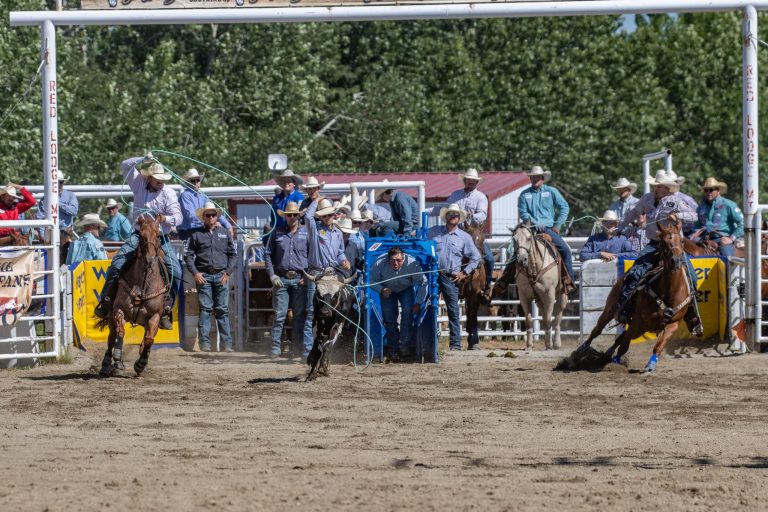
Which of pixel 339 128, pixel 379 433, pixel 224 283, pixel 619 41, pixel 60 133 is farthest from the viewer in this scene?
pixel 619 41

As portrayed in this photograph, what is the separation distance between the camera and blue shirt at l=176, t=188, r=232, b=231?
16734 millimetres

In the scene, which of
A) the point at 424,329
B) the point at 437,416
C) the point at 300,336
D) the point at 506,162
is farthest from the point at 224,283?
the point at 506,162

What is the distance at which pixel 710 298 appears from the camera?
1625 cm

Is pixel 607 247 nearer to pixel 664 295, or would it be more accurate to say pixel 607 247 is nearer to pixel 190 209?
pixel 664 295

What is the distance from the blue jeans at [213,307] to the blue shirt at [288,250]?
94 centimetres

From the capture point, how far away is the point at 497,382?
13.5m

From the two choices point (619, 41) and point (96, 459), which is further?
point (619, 41)

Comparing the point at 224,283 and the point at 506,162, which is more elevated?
the point at 506,162

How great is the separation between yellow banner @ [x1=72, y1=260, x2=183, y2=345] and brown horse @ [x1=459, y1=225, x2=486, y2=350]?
3585 mm

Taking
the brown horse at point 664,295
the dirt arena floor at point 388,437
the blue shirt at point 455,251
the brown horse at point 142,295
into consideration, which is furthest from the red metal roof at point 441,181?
the brown horse at point 142,295

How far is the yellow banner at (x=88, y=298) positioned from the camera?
1614cm

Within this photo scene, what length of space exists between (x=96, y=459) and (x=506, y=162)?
113 ft

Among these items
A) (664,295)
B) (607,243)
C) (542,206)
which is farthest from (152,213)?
(607,243)

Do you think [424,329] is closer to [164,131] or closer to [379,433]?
[379,433]
